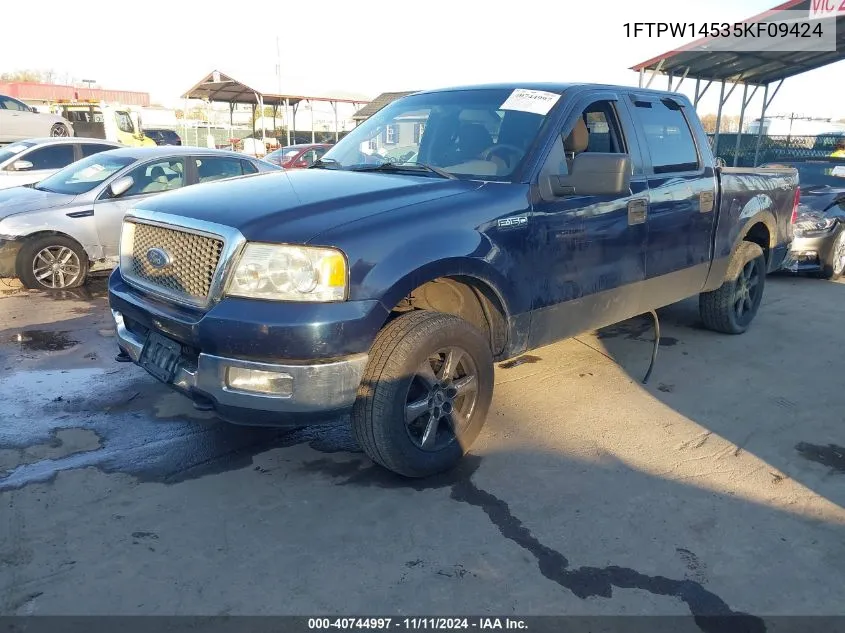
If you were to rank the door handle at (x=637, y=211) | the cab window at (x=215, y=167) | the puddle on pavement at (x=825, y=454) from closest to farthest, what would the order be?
1. the puddle on pavement at (x=825, y=454)
2. the door handle at (x=637, y=211)
3. the cab window at (x=215, y=167)

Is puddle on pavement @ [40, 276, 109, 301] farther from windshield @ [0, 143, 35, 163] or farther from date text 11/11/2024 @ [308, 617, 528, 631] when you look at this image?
date text 11/11/2024 @ [308, 617, 528, 631]

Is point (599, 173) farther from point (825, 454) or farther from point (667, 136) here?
point (825, 454)

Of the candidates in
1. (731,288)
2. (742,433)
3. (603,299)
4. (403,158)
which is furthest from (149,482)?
(731,288)

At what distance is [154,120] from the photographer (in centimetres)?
4466

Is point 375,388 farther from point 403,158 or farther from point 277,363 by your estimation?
point 403,158

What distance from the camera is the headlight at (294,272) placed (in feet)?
9.14

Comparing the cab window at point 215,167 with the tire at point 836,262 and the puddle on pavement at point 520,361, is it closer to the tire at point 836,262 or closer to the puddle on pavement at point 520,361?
the puddle on pavement at point 520,361

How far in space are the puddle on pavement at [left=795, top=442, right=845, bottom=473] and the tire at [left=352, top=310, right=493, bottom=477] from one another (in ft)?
6.13

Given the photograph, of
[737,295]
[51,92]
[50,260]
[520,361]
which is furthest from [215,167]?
[51,92]

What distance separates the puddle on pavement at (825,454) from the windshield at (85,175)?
7.16 metres

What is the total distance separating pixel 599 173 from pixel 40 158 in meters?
9.08

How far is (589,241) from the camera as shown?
12.7 ft

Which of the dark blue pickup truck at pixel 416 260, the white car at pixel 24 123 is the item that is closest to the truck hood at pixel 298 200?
the dark blue pickup truck at pixel 416 260

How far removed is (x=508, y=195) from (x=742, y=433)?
2.07 m
